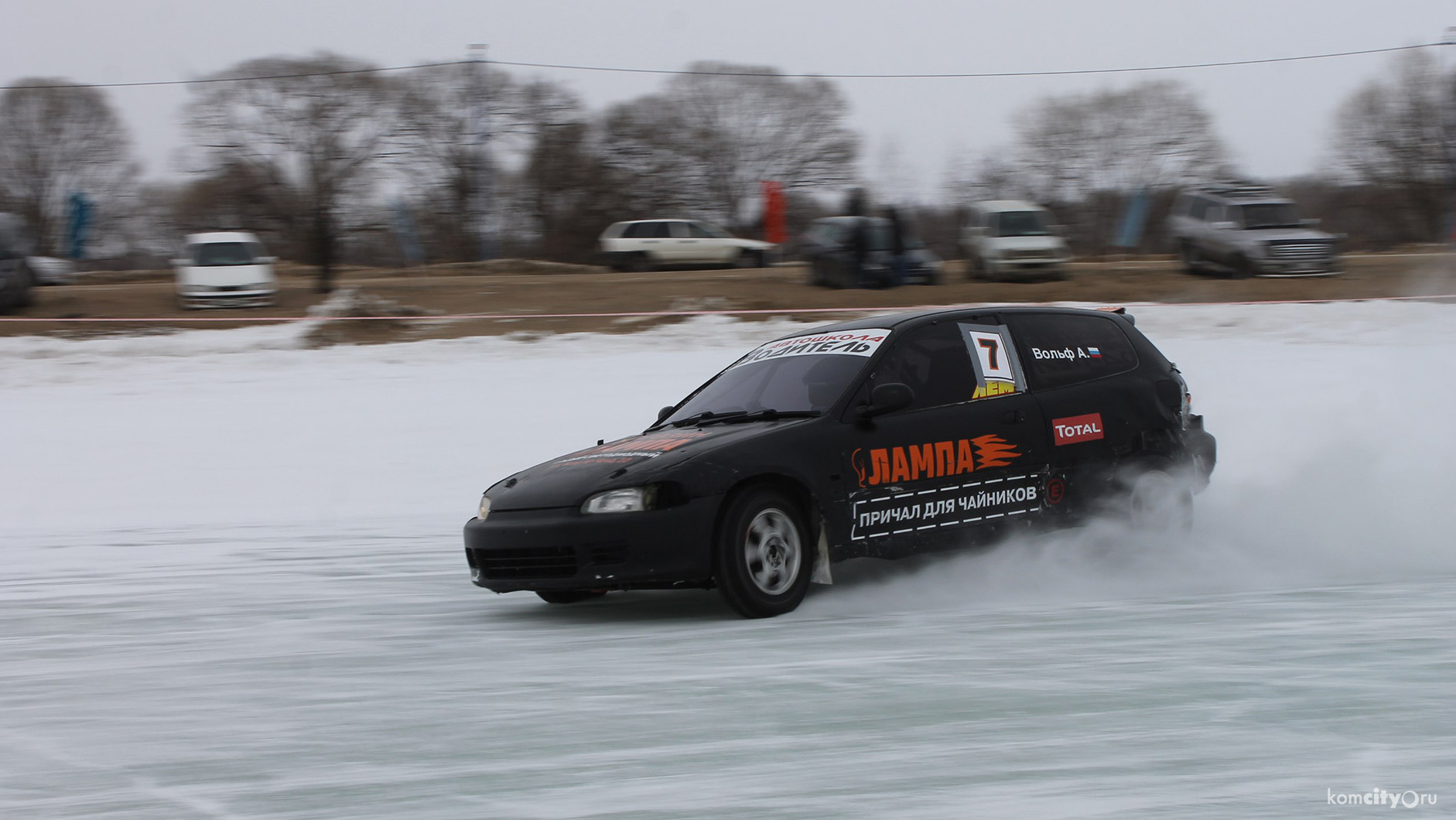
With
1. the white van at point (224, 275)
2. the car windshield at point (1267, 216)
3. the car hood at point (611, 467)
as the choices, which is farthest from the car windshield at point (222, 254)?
the car hood at point (611, 467)

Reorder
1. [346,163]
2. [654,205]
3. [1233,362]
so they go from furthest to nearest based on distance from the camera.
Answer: [654,205] → [346,163] → [1233,362]

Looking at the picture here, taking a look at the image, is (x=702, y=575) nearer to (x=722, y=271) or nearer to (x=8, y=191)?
(x=722, y=271)

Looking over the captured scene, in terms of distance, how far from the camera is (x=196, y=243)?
26141mm

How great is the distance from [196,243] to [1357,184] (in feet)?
166

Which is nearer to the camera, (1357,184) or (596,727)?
(596,727)

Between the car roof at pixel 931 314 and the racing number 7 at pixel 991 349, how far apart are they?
0.20 m

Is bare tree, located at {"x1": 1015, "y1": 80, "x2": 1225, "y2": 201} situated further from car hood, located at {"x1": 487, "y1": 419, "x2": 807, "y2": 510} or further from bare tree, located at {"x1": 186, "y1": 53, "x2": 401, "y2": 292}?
car hood, located at {"x1": 487, "y1": 419, "x2": 807, "y2": 510}

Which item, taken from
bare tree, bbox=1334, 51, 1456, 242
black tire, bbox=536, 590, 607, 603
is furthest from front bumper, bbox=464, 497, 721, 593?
bare tree, bbox=1334, 51, 1456, 242

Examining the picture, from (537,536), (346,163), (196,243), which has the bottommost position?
(537,536)

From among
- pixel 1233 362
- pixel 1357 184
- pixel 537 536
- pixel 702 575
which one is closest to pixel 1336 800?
pixel 702 575

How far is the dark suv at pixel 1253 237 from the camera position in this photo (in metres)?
26.4

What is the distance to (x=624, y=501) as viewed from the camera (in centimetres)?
625

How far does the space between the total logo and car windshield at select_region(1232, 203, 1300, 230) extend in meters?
21.0

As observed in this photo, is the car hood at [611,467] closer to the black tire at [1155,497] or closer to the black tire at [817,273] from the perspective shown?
the black tire at [1155,497]
